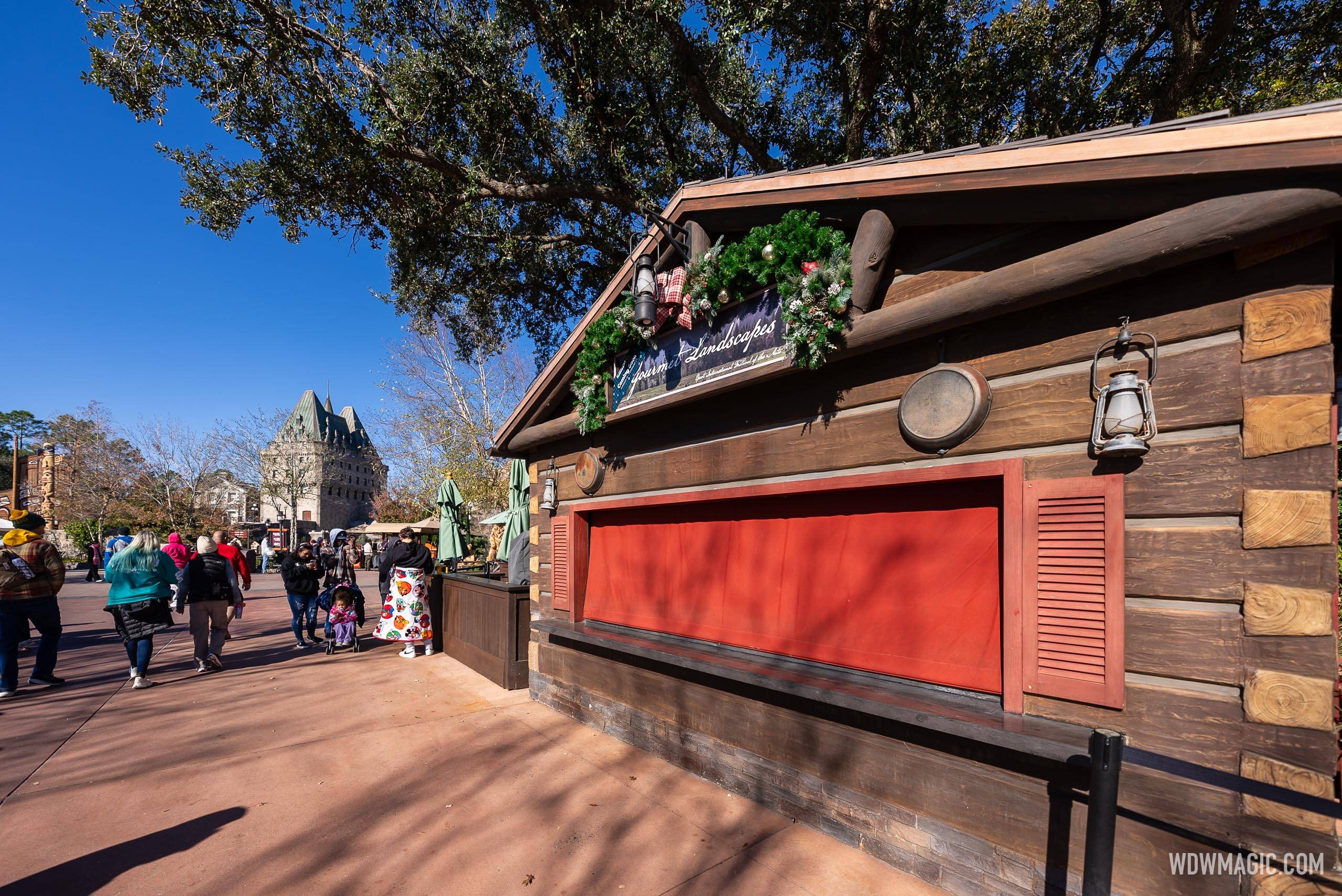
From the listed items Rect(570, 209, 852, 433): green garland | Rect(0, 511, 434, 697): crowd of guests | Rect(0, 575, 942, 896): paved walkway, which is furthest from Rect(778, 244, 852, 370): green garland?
Rect(0, 511, 434, 697): crowd of guests

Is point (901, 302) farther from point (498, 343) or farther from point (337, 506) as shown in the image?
point (337, 506)

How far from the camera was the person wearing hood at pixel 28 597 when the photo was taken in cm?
627

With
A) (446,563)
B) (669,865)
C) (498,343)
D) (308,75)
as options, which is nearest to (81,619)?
(446,563)

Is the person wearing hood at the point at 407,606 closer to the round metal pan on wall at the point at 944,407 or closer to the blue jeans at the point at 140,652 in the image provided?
the blue jeans at the point at 140,652

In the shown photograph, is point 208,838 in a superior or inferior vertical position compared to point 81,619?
superior

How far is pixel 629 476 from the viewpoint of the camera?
5434 millimetres

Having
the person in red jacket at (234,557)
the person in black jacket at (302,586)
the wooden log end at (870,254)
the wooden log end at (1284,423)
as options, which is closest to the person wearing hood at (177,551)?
the person in red jacket at (234,557)

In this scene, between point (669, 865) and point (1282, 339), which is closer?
point (1282, 339)

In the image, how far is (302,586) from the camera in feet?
29.6

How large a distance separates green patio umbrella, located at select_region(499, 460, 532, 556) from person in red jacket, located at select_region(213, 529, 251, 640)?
3.71 metres

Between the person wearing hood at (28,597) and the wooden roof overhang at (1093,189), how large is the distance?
8090 millimetres

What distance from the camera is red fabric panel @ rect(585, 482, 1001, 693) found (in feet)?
10.1

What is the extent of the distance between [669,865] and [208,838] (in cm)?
288

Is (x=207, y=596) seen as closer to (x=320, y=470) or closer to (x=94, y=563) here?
(x=94, y=563)
